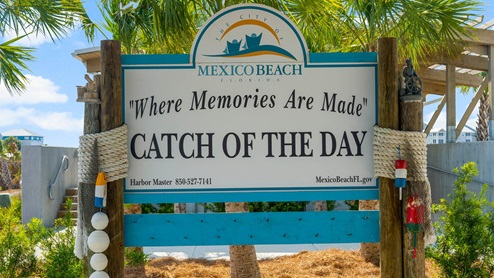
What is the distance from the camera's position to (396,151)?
10.6 feet

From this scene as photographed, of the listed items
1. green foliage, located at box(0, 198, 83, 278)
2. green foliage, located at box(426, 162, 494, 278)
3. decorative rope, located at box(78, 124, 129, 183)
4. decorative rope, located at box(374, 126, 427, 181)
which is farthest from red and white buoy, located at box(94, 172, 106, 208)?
green foliage, located at box(426, 162, 494, 278)

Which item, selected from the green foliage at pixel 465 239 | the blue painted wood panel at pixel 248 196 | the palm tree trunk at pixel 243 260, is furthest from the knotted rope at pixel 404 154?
the palm tree trunk at pixel 243 260

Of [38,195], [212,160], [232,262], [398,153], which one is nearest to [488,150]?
[232,262]

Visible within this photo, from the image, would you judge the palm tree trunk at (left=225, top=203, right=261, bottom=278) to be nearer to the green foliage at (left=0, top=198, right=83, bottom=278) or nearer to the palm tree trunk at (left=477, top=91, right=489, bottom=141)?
the green foliage at (left=0, top=198, right=83, bottom=278)

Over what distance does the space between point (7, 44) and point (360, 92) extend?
698 centimetres

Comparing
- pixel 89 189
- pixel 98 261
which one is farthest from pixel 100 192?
pixel 98 261

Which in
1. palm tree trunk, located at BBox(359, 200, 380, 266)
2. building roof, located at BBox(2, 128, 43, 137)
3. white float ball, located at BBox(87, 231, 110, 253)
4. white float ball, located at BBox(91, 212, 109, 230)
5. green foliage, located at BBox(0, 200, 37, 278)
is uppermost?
building roof, located at BBox(2, 128, 43, 137)

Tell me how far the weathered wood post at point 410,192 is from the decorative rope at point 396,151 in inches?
2.5

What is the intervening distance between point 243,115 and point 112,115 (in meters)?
0.87

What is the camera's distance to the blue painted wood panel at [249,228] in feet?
10.9

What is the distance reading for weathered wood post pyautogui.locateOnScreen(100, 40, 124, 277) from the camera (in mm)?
3238

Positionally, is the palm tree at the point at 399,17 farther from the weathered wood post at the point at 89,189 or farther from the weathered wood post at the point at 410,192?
the weathered wood post at the point at 89,189

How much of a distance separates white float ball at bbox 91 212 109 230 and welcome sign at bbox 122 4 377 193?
0.24 metres

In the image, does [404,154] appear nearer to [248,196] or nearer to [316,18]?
[248,196]
